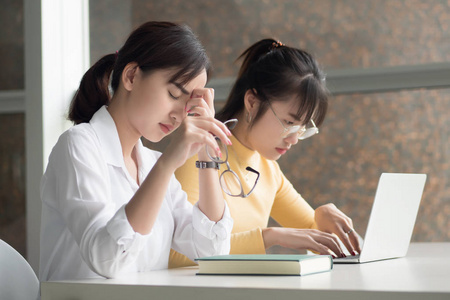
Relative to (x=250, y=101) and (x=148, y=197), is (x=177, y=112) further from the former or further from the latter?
(x=250, y=101)

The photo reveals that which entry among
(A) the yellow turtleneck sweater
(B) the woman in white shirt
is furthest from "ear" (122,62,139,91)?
(A) the yellow turtleneck sweater

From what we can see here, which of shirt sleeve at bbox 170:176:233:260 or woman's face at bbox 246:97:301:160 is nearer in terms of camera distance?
shirt sleeve at bbox 170:176:233:260

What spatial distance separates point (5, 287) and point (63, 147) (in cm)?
31

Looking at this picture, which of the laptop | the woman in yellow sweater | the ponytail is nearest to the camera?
the laptop

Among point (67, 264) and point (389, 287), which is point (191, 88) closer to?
point (67, 264)

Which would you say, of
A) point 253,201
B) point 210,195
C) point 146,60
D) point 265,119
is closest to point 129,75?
point 146,60

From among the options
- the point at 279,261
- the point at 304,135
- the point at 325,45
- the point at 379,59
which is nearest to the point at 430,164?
the point at 379,59

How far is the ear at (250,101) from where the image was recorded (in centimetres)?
200

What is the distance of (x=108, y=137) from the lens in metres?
1.41

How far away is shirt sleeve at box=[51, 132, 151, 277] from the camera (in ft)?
3.72

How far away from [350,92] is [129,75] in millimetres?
1439

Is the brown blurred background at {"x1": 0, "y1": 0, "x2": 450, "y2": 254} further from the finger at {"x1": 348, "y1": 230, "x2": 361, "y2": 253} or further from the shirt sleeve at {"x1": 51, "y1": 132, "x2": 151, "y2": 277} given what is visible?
the shirt sleeve at {"x1": 51, "y1": 132, "x2": 151, "y2": 277}

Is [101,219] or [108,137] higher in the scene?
[108,137]

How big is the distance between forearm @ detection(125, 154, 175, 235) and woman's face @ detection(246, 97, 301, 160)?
0.85m
